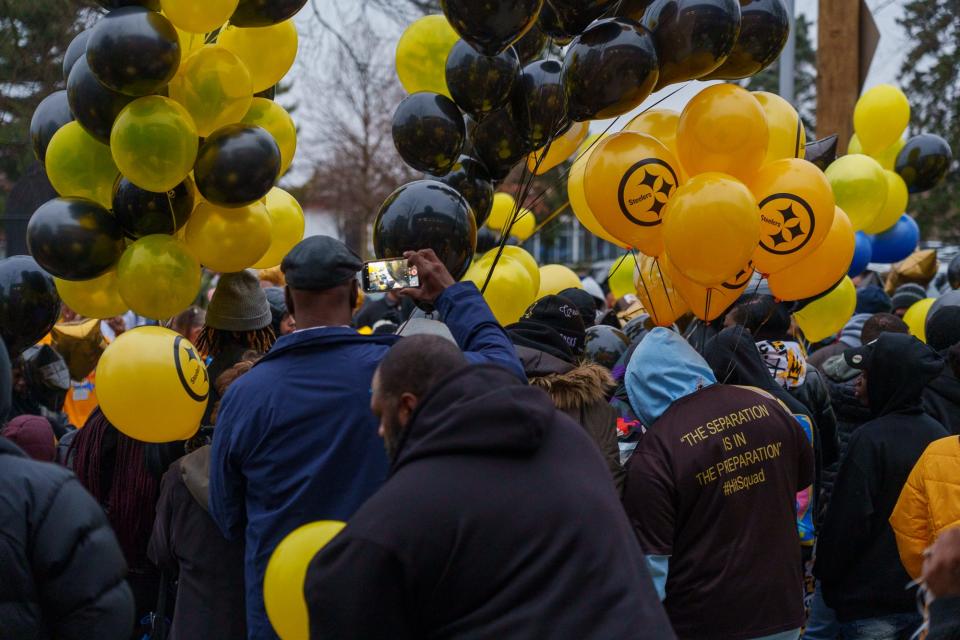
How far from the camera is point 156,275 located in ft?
12.4

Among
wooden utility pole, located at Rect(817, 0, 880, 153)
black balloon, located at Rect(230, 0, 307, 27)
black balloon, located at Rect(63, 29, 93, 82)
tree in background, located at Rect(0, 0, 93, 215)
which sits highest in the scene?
tree in background, located at Rect(0, 0, 93, 215)

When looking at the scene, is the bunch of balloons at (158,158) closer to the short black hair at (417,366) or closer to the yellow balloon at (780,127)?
the short black hair at (417,366)

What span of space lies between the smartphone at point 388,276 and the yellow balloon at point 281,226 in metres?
1.32

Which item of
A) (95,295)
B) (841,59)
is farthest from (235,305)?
(841,59)

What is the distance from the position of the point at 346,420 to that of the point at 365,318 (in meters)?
6.29

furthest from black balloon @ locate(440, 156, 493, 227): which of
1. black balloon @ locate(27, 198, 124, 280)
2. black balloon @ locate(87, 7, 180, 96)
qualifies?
black balloon @ locate(27, 198, 124, 280)

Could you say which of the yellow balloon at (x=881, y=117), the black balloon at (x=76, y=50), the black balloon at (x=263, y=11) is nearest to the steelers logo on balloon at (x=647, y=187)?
the black balloon at (x=263, y=11)

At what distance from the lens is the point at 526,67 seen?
13.8ft

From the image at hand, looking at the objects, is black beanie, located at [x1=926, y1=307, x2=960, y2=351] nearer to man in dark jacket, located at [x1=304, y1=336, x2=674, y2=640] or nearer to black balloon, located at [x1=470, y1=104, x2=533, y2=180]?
black balloon, located at [x1=470, y1=104, x2=533, y2=180]

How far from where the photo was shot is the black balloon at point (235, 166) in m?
3.81

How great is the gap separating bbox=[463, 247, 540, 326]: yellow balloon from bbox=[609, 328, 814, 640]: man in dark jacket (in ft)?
4.00

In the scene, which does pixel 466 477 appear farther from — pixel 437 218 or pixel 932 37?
pixel 932 37

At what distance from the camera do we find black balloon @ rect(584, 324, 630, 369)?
6.07 m

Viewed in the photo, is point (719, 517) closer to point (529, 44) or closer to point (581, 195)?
point (581, 195)
